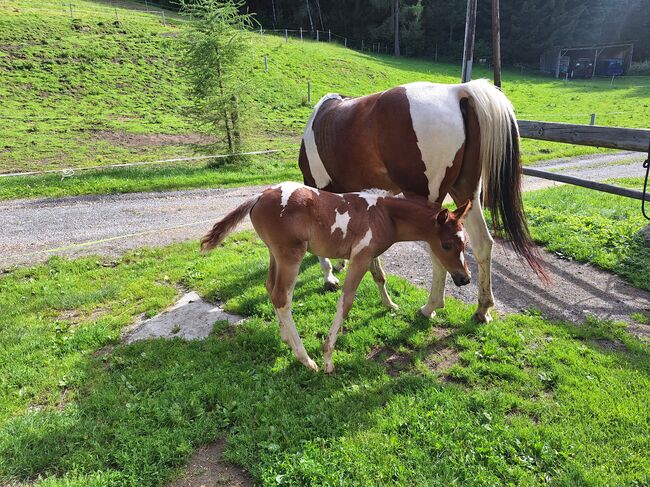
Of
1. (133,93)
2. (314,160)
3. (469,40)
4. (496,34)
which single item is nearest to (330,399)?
(314,160)

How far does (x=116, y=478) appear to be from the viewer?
2701mm

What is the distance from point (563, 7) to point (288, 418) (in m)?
58.6

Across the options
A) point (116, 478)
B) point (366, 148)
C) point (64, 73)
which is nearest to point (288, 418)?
point (116, 478)

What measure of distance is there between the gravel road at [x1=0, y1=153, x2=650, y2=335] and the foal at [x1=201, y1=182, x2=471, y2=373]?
1890mm

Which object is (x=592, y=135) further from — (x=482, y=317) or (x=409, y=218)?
(x=409, y=218)

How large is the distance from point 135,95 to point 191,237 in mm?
16720

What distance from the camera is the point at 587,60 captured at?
47.0 metres

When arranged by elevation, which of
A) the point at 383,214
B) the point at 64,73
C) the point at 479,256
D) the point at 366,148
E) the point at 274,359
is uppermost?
the point at 64,73

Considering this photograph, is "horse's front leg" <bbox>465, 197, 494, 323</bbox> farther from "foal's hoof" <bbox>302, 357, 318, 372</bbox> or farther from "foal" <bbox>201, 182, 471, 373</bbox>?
"foal's hoof" <bbox>302, 357, 318, 372</bbox>

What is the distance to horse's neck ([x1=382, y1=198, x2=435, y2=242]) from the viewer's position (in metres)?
3.69

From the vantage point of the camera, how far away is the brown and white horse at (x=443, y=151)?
396 centimetres

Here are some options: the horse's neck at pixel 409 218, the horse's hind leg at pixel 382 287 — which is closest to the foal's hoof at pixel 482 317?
the horse's hind leg at pixel 382 287

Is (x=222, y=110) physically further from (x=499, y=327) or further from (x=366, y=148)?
(x=499, y=327)

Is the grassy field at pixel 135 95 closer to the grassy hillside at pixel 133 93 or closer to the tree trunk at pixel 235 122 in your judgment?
the grassy hillside at pixel 133 93
